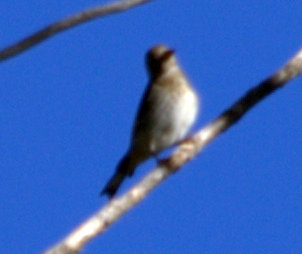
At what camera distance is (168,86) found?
7539 mm

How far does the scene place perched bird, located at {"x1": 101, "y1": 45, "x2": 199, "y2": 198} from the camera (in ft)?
24.0

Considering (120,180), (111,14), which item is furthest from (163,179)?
(120,180)

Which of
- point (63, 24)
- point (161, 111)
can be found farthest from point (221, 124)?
point (161, 111)

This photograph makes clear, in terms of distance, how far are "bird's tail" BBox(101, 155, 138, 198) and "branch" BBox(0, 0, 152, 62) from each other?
2021 mm

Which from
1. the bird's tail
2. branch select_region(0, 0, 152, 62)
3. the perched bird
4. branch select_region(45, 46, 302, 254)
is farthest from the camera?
the perched bird

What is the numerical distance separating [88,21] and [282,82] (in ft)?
3.59

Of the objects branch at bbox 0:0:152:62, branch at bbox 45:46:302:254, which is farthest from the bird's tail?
branch at bbox 0:0:152:62

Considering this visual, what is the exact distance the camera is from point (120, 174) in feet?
23.2

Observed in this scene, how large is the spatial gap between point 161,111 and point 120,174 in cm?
60

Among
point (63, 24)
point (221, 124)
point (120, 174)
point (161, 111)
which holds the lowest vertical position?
point (221, 124)

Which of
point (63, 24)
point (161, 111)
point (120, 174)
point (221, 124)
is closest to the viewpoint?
point (63, 24)

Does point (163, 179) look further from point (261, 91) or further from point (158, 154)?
point (158, 154)

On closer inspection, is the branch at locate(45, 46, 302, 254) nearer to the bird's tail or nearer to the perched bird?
the bird's tail

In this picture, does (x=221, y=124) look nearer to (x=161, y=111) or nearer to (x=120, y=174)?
(x=120, y=174)
